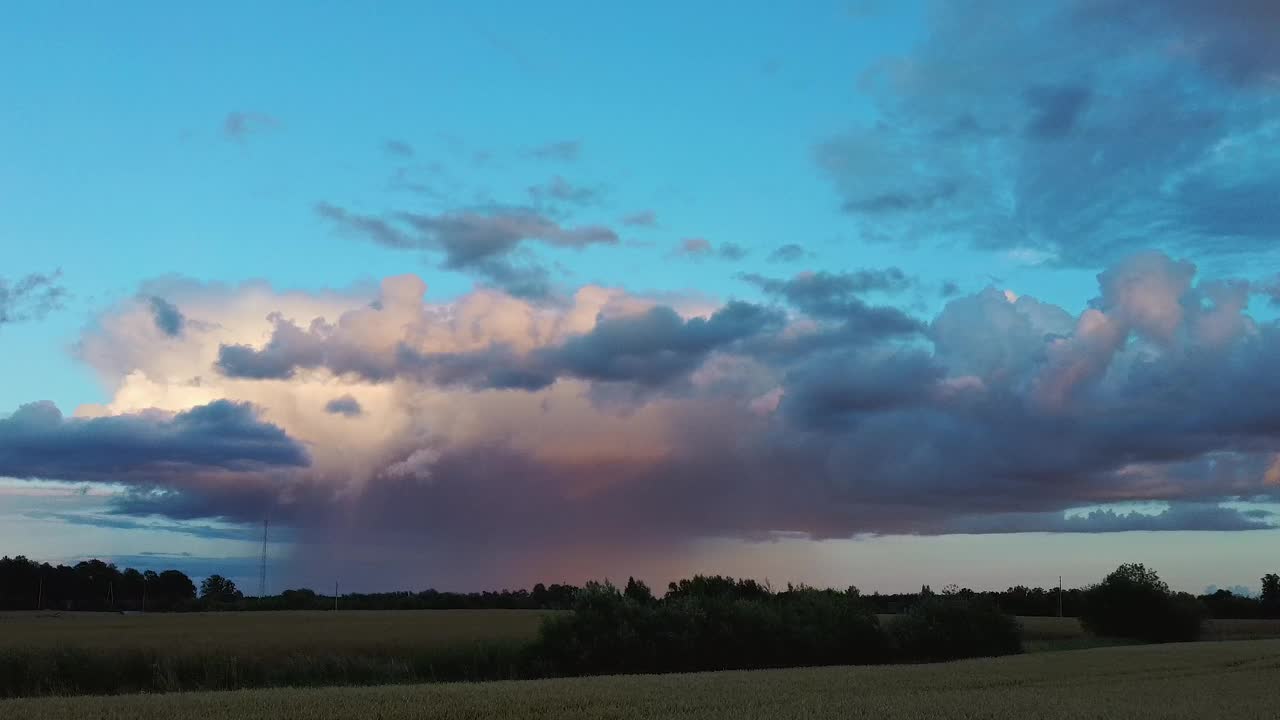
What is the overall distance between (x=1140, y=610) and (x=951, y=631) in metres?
36.3

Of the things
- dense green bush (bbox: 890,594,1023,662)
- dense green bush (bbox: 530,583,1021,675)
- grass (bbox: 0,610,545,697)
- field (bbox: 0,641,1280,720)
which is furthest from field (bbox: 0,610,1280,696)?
dense green bush (bbox: 890,594,1023,662)

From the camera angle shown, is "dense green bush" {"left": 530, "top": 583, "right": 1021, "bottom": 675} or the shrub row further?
"dense green bush" {"left": 530, "top": 583, "right": 1021, "bottom": 675}

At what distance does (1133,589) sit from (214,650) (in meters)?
83.5

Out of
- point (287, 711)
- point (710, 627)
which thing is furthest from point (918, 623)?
point (287, 711)

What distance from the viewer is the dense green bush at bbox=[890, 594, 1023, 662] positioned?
74.0 m

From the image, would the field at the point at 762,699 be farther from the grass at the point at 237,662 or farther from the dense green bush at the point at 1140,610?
the dense green bush at the point at 1140,610

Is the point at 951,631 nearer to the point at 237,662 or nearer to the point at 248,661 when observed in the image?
the point at 248,661

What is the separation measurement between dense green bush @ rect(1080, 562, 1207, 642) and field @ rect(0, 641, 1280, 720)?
63.2 metres

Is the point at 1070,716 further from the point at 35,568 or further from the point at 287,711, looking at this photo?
the point at 35,568

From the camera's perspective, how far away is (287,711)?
86.4 feet

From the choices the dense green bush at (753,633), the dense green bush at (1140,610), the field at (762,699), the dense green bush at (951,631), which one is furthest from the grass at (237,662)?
the dense green bush at (1140,610)

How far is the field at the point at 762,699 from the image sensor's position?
86.5ft

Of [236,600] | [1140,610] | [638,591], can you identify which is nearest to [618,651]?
[638,591]

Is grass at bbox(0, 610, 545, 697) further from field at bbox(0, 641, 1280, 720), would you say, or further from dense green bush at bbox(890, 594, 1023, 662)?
dense green bush at bbox(890, 594, 1023, 662)
